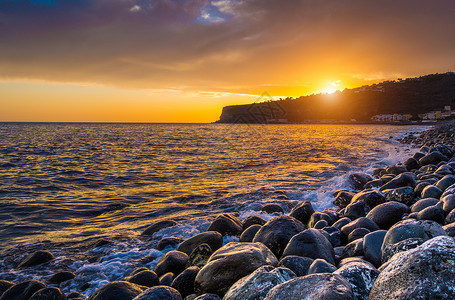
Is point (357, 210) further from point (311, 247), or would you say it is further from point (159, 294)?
point (159, 294)

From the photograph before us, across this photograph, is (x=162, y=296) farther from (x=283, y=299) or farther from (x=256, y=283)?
(x=283, y=299)

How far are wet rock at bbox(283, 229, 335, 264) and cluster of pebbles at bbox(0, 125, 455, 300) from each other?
2cm

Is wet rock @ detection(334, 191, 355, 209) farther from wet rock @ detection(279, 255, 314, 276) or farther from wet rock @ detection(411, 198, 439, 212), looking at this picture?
wet rock @ detection(279, 255, 314, 276)

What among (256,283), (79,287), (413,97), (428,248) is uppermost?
(413,97)

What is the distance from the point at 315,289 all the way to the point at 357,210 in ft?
16.1

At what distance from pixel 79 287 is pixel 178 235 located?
2.64 m

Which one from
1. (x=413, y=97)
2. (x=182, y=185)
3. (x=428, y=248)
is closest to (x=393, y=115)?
(x=413, y=97)

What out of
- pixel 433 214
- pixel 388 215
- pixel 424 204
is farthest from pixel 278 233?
pixel 424 204

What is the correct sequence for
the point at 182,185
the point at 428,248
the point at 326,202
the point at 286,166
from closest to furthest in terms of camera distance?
1. the point at 428,248
2. the point at 326,202
3. the point at 182,185
4. the point at 286,166

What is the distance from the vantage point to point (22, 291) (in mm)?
4305

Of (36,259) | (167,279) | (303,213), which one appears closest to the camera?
(167,279)

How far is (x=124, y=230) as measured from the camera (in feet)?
25.9

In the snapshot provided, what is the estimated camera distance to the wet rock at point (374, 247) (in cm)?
397

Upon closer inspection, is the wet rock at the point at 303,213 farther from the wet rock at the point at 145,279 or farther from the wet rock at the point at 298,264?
the wet rock at the point at 145,279
